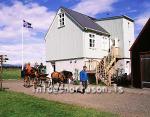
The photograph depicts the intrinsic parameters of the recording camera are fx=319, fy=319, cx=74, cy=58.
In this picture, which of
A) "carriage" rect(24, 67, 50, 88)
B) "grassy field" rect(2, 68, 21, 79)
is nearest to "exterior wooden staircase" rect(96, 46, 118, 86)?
"carriage" rect(24, 67, 50, 88)

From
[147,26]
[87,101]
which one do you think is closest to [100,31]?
Result: [147,26]

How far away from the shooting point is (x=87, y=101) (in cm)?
1755

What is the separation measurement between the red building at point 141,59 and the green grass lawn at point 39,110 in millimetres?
11254

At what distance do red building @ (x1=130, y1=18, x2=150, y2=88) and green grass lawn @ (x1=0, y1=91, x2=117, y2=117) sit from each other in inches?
443

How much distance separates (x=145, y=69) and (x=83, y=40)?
1038cm

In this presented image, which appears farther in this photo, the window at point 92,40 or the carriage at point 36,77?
the window at point 92,40

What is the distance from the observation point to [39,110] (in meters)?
14.1

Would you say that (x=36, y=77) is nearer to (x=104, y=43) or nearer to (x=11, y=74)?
(x=104, y=43)

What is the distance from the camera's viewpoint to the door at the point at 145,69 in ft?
82.6

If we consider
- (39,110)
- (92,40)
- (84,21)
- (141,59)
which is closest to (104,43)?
(92,40)

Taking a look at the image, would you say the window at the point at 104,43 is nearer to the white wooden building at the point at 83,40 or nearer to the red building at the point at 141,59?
the white wooden building at the point at 83,40

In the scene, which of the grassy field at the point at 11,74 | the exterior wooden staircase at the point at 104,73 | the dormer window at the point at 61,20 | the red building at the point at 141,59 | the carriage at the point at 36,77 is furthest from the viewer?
the grassy field at the point at 11,74

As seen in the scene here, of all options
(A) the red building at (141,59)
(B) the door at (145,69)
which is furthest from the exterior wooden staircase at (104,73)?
(B) the door at (145,69)

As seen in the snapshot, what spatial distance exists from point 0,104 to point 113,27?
85.3ft
